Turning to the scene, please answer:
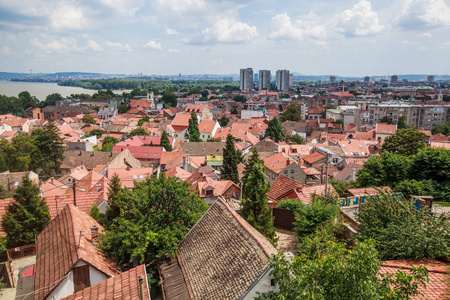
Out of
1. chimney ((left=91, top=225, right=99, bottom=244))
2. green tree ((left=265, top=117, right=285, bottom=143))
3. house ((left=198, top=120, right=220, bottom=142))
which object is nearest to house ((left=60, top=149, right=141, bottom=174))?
house ((left=198, top=120, right=220, bottom=142))

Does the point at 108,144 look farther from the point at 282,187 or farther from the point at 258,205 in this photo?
the point at 258,205

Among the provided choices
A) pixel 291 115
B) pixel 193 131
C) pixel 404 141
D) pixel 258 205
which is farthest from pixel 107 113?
Answer: pixel 258 205

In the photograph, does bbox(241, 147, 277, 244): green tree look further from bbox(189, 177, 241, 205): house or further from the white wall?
bbox(189, 177, 241, 205): house

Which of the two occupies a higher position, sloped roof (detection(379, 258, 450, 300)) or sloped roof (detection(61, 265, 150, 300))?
sloped roof (detection(379, 258, 450, 300))

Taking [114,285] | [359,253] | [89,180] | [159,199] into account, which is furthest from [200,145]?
[359,253]

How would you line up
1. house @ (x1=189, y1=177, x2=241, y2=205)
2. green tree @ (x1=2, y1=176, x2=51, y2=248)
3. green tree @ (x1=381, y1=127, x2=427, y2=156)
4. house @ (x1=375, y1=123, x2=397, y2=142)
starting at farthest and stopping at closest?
house @ (x1=375, y1=123, x2=397, y2=142) < green tree @ (x1=381, y1=127, x2=427, y2=156) < house @ (x1=189, y1=177, x2=241, y2=205) < green tree @ (x1=2, y1=176, x2=51, y2=248)

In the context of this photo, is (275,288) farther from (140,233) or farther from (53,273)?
(53,273)
